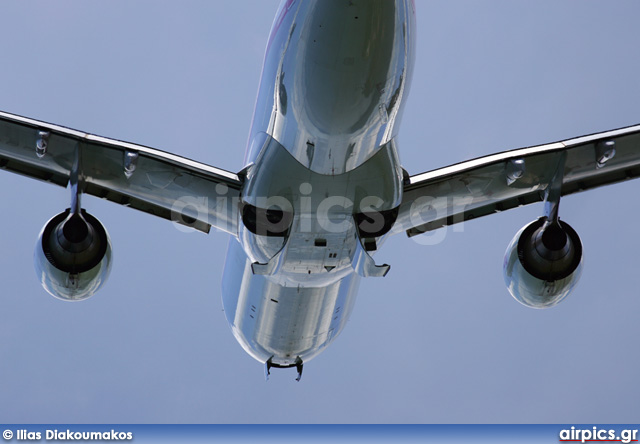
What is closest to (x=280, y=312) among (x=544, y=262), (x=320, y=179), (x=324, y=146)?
(x=320, y=179)

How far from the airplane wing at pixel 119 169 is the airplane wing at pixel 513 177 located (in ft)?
14.4

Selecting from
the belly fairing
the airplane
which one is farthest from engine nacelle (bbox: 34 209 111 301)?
the belly fairing

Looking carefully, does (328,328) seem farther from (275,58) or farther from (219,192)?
(275,58)

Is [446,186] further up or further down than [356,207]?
further up

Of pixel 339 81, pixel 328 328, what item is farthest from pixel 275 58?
pixel 328 328

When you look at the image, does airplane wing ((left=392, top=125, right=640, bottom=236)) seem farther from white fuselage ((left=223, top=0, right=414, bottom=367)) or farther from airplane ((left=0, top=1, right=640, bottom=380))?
white fuselage ((left=223, top=0, right=414, bottom=367))

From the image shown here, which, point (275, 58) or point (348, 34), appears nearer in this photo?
point (348, 34)

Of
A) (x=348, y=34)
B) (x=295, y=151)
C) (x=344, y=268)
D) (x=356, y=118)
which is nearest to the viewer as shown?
(x=348, y=34)

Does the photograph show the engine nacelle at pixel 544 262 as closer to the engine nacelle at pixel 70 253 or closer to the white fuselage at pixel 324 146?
the white fuselage at pixel 324 146

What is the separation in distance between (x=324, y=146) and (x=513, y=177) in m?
5.25

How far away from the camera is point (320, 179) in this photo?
18.8 m

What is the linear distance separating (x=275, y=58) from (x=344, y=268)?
19.2ft

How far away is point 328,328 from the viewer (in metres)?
26.0

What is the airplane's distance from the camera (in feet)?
55.1
